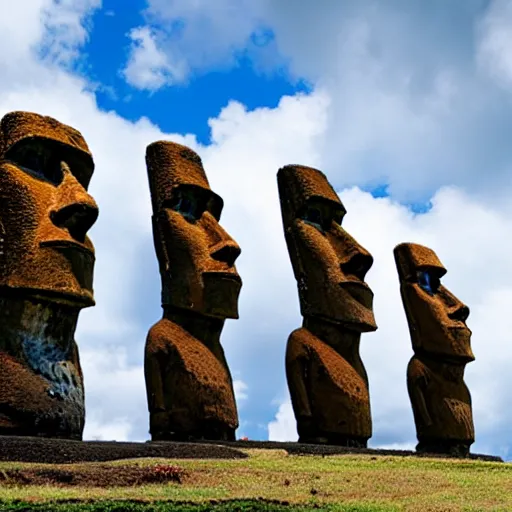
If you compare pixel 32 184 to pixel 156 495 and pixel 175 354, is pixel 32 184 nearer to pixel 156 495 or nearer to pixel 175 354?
pixel 175 354

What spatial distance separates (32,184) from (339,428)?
21.1 ft

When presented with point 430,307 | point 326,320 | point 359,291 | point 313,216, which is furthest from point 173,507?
point 430,307

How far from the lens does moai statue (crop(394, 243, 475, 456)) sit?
59.0 ft

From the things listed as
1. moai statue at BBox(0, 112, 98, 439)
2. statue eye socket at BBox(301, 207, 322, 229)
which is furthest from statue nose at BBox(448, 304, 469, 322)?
moai statue at BBox(0, 112, 98, 439)

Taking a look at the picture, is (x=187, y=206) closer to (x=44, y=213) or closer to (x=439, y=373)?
(x=44, y=213)

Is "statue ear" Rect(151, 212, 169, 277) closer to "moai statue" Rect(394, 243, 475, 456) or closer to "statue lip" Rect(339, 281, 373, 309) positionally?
"statue lip" Rect(339, 281, 373, 309)

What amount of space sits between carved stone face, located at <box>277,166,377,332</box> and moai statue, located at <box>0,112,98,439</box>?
497 cm

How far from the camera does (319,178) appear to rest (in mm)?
17938

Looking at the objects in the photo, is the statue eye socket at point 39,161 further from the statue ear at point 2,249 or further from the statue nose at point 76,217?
the statue ear at point 2,249

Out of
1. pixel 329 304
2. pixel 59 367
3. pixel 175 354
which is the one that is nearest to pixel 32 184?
pixel 59 367

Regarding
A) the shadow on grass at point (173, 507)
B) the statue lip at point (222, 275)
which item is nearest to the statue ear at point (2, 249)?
the statue lip at point (222, 275)

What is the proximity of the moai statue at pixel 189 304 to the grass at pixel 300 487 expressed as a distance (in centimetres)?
186

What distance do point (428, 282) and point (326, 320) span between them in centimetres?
383

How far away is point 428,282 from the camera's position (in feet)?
63.4
